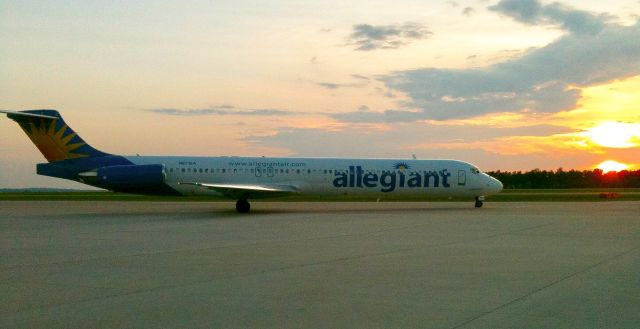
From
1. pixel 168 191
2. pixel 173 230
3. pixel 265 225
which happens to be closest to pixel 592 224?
pixel 265 225

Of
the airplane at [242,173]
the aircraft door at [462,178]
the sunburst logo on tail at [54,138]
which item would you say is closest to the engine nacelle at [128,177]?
the airplane at [242,173]

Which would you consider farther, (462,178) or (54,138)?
(462,178)

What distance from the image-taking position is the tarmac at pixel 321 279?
Result: 22.5 feet

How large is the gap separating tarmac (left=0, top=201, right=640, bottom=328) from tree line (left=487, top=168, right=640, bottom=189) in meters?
78.0

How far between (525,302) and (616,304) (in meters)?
1.09

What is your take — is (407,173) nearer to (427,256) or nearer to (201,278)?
(427,256)

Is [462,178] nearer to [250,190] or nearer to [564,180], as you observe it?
[250,190]

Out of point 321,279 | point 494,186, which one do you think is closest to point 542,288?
point 321,279

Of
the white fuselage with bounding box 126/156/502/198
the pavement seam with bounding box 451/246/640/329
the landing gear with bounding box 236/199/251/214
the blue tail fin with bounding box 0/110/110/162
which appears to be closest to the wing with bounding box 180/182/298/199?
the landing gear with bounding box 236/199/251/214

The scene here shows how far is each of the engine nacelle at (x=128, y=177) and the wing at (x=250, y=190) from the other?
1.50 metres

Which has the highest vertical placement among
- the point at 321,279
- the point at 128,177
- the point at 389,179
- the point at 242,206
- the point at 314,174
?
the point at 314,174

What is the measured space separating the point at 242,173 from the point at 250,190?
265 cm

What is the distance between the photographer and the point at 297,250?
522 inches

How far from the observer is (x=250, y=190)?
1103 inches
